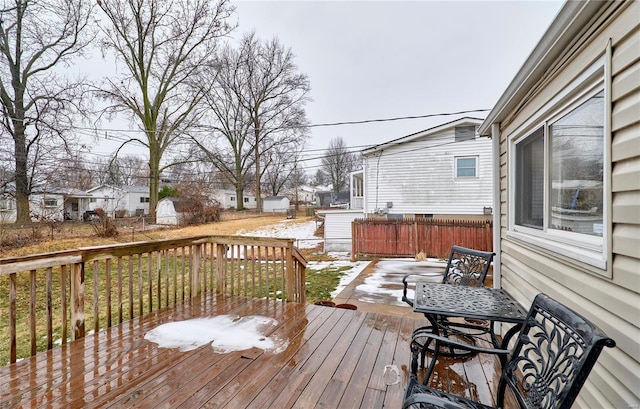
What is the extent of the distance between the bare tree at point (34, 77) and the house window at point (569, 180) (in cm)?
1389

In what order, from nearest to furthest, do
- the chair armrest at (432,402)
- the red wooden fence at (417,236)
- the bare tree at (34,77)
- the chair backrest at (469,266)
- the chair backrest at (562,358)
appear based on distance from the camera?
the chair backrest at (562,358), the chair armrest at (432,402), the chair backrest at (469,266), the red wooden fence at (417,236), the bare tree at (34,77)

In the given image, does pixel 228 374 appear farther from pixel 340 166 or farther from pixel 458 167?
pixel 340 166

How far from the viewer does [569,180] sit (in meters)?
1.89

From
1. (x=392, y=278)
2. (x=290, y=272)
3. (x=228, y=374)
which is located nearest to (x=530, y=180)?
(x=290, y=272)

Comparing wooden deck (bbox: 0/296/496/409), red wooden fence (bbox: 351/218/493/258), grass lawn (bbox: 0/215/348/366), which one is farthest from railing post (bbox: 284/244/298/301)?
red wooden fence (bbox: 351/218/493/258)

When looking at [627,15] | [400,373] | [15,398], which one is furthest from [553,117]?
[15,398]

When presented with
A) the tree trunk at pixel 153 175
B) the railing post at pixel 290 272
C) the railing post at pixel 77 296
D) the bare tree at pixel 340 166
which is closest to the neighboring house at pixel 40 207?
the tree trunk at pixel 153 175

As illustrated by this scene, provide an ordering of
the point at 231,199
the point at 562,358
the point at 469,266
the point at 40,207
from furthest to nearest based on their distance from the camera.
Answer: the point at 231,199 → the point at 40,207 → the point at 469,266 → the point at 562,358

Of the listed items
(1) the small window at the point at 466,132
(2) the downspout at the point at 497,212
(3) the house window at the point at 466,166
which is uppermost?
(1) the small window at the point at 466,132

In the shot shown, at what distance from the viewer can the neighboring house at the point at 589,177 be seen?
4.02 feet

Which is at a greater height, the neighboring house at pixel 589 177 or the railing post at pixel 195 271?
the neighboring house at pixel 589 177

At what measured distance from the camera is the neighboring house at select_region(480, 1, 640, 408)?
1.22 m

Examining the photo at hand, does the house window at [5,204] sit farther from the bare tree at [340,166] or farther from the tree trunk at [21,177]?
the bare tree at [340,166]

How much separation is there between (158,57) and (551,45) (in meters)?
19.6
